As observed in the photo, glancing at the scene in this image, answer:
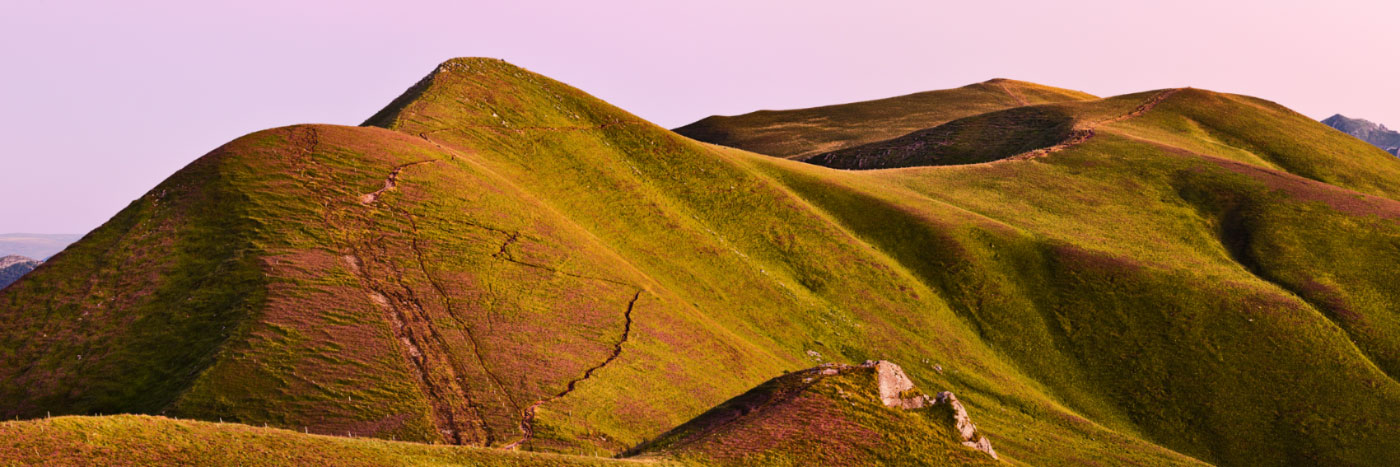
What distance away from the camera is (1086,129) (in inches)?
4966

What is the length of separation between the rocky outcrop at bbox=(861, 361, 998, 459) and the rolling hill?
102cm

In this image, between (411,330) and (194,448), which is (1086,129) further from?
(194,448)

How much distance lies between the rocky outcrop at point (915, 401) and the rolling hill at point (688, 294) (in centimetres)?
102

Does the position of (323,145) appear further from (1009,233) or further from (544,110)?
(1009,233)

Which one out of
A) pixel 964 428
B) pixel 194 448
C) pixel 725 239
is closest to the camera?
pixel 194 448

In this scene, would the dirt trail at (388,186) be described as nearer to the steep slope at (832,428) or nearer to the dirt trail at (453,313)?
the dirt trail at (453,313)

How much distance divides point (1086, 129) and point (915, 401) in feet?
349

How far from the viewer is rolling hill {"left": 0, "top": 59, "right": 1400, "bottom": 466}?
3644 cm

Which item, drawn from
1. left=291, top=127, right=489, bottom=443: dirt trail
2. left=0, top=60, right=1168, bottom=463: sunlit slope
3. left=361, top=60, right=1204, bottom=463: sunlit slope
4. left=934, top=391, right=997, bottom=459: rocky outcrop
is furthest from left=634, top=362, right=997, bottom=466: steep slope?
left=361, top=60, right=1204, bottom=463: sunlit slope

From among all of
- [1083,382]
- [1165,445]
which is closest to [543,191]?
[1083,382]

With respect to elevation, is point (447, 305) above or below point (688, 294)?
above

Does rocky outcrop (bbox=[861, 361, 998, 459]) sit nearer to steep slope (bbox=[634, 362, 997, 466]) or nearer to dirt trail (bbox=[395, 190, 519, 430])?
steep slope (bbox=[634, 362, 997, 466])

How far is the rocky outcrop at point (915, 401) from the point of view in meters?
33.7

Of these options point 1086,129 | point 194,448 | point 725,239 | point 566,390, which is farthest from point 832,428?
point 1086,129
